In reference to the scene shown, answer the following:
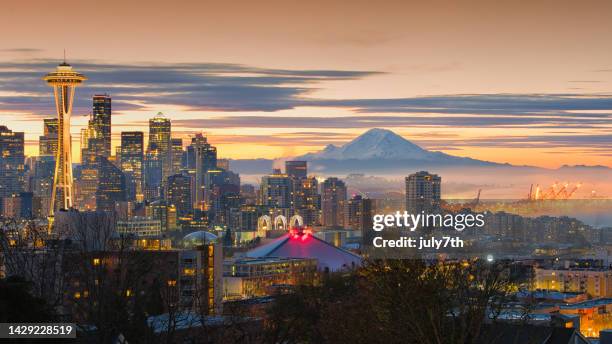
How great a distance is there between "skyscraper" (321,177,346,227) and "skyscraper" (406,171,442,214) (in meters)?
57.3

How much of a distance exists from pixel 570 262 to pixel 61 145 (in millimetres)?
36172

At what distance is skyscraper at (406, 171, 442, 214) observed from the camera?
5137 cm

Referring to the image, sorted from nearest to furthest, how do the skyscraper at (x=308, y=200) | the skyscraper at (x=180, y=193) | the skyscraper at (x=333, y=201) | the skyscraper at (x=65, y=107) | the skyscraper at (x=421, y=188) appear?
the skyscraper at (x=421, y=188) < the skyscraper at (x=65, y=107) < the skyscraper at (x=333, y=201) < the skyscraper at (x=308, y=200) < the skyscraper at (x=180, y=193)

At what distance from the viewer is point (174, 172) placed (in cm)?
17088

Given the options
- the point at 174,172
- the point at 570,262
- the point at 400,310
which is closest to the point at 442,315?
the point at 400,310

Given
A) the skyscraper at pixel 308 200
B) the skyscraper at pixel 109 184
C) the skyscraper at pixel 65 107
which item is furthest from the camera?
the skyscraper at pixel 109 184

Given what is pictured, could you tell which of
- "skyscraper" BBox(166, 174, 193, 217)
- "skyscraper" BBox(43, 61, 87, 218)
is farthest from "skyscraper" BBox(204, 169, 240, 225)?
"skyscraper" BBox(43, 61, 87, 218)

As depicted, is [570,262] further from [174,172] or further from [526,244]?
[174,172]

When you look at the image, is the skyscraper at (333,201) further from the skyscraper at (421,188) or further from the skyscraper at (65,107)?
the skyscraper at (421,188)

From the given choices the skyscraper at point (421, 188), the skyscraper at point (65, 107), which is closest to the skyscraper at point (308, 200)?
the skyscraper at point (65, 107)

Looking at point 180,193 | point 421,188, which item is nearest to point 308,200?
point 180,193

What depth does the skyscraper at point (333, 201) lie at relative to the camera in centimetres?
12681

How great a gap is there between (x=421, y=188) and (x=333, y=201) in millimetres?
69735

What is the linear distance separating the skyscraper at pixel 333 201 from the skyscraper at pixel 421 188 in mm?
57285
